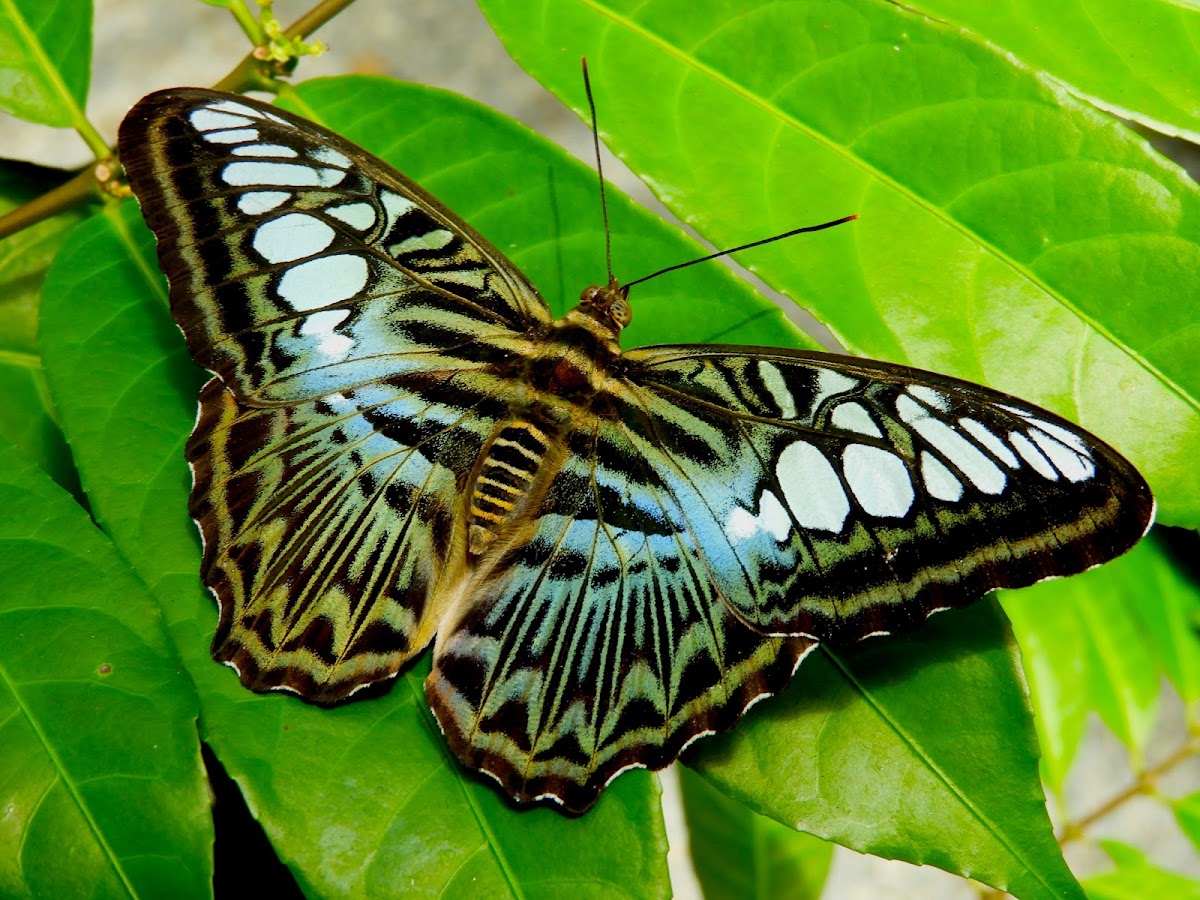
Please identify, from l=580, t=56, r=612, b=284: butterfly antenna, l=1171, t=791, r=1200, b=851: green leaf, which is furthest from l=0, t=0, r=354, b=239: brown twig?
l=1171, t=791, r=1200, b=851: green leaf

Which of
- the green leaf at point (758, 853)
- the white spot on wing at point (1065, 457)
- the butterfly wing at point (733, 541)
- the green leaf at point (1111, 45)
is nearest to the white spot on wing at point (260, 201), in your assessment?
the butterfly wing at point (733, 541)

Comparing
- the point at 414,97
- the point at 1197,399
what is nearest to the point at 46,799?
the point at 414,97

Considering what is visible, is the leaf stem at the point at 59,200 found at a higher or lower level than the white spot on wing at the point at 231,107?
lower

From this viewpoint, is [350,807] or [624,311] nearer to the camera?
[350,807]

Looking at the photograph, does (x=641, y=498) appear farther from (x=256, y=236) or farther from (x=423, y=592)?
(x=256, y=236)

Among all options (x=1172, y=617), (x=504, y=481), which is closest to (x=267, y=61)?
(x=504, y=481)

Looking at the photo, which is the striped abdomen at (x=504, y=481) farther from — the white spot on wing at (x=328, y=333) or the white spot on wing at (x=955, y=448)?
the white spot on wing at (x=955, y=448)
